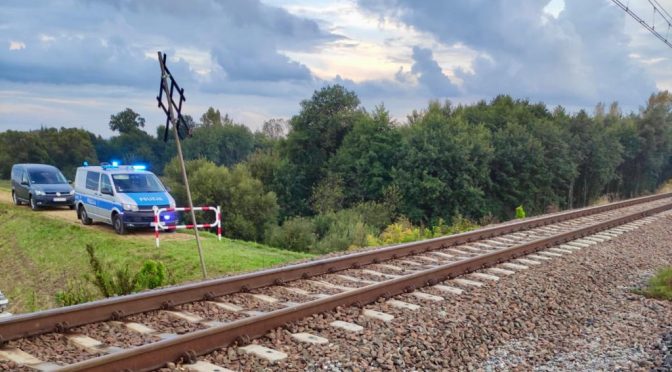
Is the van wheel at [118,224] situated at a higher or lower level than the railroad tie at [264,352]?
lower

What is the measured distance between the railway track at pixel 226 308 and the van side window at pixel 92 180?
12.2 meters

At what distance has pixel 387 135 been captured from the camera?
54.8m

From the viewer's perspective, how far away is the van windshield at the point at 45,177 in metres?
25.5

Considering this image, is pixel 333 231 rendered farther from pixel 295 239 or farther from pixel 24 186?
pixel 24 186

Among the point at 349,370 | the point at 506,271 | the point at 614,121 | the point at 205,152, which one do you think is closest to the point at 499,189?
the point at 614,121

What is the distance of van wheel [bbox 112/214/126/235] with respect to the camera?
1819cm

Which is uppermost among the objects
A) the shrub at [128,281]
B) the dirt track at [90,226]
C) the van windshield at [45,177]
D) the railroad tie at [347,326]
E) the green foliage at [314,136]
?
the green foliage at [314,136]

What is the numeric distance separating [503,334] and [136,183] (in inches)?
580

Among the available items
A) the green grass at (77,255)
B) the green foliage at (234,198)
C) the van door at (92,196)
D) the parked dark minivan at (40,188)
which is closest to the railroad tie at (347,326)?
the green grass at (77,255)

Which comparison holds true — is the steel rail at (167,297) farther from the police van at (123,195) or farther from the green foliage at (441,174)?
the green foliage at (441,174)

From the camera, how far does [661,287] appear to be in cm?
935

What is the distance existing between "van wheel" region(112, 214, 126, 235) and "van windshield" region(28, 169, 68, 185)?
8.75 meters

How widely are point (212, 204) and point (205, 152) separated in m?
66.4

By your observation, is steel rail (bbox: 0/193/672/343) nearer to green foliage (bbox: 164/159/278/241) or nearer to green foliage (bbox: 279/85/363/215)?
green foliage (bbox: 164/159/278/241)
